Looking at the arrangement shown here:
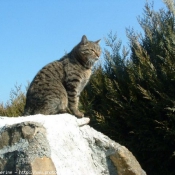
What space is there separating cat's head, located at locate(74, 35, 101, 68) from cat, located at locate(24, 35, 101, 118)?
0.74 ft

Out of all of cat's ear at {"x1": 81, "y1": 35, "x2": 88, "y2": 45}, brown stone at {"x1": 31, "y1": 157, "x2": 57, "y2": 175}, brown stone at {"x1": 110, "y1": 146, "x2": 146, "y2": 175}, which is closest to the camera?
brown stone at {"x1": 31, "y1": 157, "x2": 57, "y2": 175}

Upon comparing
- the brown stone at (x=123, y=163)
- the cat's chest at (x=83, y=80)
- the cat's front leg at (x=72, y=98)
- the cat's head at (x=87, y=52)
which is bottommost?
the brown stone at (x=123, y=163)

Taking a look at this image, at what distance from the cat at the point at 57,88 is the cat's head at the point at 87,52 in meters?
0.23

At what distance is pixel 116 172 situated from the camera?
4.06 metres

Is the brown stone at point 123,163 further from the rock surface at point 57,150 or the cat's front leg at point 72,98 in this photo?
the cat's front leg at point 72,98

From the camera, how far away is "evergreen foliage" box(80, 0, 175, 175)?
614 centimetres

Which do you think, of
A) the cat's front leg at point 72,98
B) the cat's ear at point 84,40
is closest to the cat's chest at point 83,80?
the cat's front leg at point 72,98

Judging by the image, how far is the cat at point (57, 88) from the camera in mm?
5732

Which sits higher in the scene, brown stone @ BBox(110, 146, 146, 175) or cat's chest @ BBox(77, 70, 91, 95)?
cat's chest @ BBox(77, 70, 91, 95)

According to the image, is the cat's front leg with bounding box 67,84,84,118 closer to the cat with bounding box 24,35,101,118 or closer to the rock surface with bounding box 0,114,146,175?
the cat with bounding box 24,35,101,118

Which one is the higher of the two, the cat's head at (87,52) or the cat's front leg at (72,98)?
the cat's head at (87,52)

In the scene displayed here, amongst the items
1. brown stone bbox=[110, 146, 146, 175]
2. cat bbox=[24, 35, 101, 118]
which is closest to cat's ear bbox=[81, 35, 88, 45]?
cat bbox=[24, 35, 101, 118]

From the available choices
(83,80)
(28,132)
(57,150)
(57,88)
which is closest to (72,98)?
(57,88)

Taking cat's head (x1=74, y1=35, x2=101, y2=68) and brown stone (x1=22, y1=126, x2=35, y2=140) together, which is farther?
cat's head (x1=74, y1=35, x2=101, y2=68)
